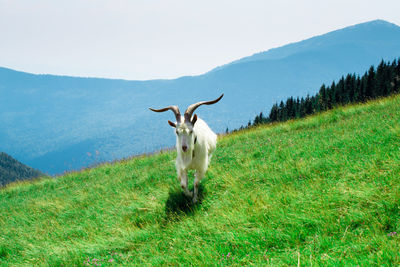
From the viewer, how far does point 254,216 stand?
4.31 m

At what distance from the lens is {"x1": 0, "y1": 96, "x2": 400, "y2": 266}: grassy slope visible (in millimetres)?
3406

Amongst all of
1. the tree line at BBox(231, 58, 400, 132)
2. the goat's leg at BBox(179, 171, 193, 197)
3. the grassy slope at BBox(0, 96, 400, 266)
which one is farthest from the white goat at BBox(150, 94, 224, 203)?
the tree line at BBox(231, 58, 400, 132)

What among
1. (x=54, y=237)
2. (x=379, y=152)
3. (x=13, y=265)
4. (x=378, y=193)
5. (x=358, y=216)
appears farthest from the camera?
(x=54, y=237)

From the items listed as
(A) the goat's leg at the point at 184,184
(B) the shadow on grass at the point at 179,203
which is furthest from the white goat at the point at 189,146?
(B) the shadow on grass at the point at 179,203

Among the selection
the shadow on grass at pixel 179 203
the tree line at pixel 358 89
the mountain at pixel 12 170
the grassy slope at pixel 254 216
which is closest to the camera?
the grassy slope at pixel 254 216

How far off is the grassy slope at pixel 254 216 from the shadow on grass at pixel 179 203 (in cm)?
3

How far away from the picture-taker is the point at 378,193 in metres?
3.87

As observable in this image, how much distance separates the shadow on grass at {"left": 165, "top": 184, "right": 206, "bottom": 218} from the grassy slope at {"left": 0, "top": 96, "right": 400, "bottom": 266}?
3 cm

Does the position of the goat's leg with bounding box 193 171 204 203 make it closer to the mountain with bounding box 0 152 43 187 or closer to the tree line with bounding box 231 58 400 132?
the tree line with bounding box 231 58 400 132

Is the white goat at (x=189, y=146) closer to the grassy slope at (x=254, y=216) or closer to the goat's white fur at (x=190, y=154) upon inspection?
the goat's white fur at (x=190, y=154)

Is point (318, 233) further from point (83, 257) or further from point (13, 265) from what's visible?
point (13, 265)

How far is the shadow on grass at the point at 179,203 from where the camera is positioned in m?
5.65

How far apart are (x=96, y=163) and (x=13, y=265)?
13.2m

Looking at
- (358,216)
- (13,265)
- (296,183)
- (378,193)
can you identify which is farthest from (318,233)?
(13,265)
